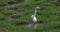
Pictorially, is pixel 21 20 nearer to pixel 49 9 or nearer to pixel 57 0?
pixel 49 9

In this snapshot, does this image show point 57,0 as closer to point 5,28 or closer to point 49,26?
point 49,26

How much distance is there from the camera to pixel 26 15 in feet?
74.2

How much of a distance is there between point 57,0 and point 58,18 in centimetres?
588

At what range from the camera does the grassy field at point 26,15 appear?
757 inches

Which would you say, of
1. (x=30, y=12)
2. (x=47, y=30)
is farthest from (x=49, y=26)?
(x=30, y=12)

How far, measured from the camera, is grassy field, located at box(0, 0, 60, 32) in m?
19.2

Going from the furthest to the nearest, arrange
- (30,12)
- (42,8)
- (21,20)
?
(42,8) < (30,12) < (21,20)

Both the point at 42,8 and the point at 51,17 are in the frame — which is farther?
the point at 42,8

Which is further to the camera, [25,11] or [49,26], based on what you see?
[25,11]

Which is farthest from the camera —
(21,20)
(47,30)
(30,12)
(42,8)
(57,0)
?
(57,0)

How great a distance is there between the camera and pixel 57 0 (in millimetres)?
27188

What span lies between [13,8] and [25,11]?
1.93m

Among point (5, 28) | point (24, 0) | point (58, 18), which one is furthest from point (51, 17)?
point (24, 0)

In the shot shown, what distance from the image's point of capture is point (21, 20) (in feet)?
69.3
